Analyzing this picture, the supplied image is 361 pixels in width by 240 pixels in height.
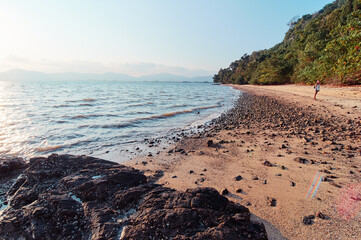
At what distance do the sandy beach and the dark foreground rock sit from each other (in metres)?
1.03

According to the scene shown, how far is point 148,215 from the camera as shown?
97.7 inches

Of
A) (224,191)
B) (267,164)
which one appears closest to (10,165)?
(224,191)

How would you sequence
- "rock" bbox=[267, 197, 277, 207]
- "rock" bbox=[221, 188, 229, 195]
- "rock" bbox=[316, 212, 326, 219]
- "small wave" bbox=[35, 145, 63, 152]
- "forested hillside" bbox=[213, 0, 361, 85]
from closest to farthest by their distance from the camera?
"rock" bbox=[316, 212, 326, 219] < "rock" bbox=[267, 197, 277, 207] < "rock" bbox=[221, 188, 229, 195] < "small wave" bbox=[35, 145, 63, 152] < "forested hillside" bbox=[213, 0, 361, 85]

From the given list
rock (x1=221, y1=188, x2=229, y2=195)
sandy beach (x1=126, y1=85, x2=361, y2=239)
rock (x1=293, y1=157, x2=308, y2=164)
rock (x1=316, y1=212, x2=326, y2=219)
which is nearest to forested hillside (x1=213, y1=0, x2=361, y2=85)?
sandy beach (x1=126, y1=85, x2=361, y2=239)

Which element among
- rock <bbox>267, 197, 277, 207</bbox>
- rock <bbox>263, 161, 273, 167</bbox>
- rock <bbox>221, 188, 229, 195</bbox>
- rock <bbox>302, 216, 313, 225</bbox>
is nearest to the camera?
rock <bbox>302, 216, 313, 225</bbox>

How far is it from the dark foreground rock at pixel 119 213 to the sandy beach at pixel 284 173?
3.39 feet

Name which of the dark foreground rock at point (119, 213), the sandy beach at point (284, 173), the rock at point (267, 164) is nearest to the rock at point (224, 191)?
the sandy beach at point (284, 173)

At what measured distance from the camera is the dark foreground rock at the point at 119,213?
2318 mm

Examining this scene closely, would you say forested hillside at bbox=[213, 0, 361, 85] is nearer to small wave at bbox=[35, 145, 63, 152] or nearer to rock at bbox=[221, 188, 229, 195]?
rock at bbox=[221, 188, 229, 195]

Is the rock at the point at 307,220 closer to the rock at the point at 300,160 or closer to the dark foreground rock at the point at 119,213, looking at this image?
the dark foreground rock at the point at 119,213

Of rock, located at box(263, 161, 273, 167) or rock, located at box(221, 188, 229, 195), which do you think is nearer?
rock, located at box(221, 188, 229, 195)

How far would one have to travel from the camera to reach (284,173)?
4.90m

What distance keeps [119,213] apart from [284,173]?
14.3 ft

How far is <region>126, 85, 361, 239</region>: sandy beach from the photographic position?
10.1 feet
